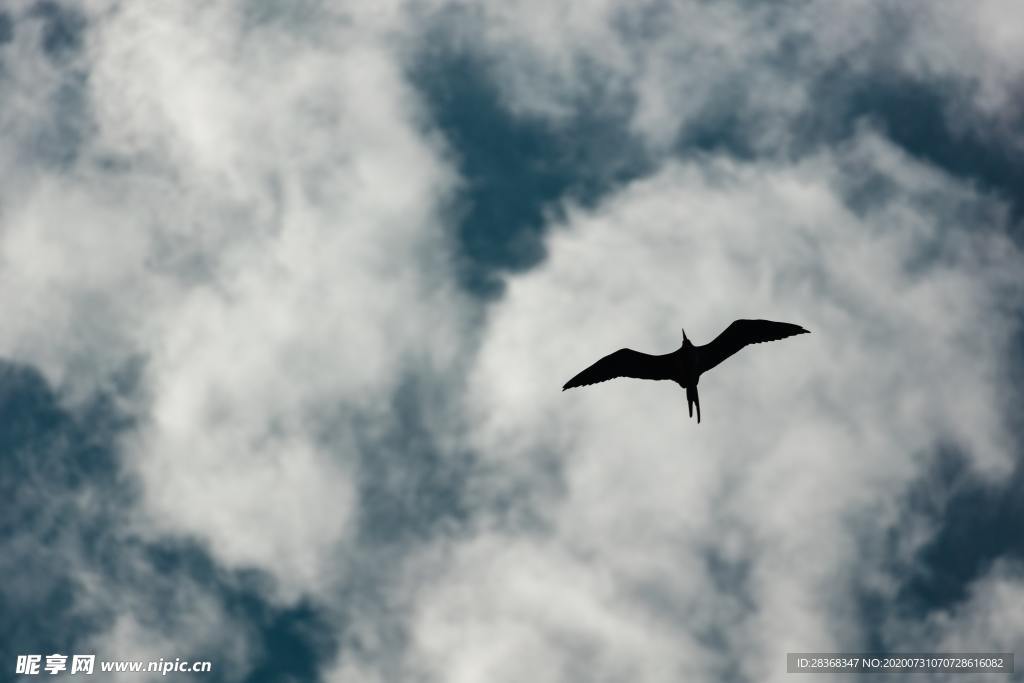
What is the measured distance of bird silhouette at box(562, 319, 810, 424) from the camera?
49.0 meters

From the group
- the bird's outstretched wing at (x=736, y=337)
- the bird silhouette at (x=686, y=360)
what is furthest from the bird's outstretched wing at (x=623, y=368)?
the bird's outstretched wing at (x=736, y=337)

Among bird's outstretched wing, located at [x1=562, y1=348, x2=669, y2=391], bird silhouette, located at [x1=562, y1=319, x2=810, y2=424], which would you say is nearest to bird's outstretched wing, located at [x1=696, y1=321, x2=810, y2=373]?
bird silhouette, located at [x1=562, y1=319, x2=810, y2=424]

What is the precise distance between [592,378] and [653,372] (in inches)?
109

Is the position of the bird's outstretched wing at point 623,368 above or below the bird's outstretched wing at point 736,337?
below

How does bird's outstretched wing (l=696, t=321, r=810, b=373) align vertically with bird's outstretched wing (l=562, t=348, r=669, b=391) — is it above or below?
above

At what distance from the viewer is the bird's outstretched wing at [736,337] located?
48.9 meters

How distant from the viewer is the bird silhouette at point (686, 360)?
49000 mm

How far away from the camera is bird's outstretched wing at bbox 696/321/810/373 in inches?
1927

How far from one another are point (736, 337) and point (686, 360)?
245 cm

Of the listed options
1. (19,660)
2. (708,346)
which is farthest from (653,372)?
(19,660)

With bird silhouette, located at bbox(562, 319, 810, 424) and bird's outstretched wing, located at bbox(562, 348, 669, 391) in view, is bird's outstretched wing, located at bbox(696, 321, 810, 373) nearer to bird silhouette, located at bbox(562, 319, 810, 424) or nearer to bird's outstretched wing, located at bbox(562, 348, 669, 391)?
bird silhouette, located at bbox(562, 319, 810, 424)

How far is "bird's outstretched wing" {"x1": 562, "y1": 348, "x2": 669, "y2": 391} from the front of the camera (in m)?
49.2

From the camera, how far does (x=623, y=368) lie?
49.6 m

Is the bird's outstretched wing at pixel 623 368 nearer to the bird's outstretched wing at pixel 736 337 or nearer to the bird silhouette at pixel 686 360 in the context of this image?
the bird silhouette at pixel 686 360
